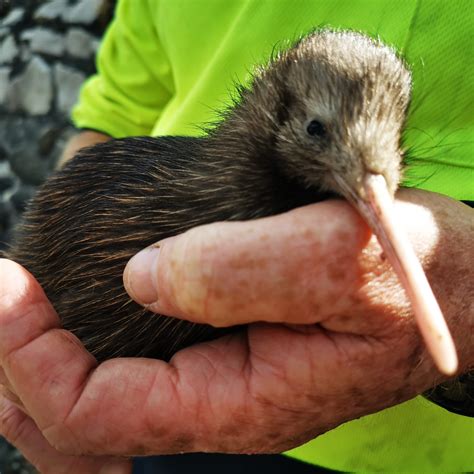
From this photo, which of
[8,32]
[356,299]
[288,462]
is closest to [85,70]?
[8,32]

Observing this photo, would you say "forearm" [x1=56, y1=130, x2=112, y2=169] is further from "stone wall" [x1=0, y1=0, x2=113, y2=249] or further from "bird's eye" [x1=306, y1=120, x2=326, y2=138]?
"stone wall" [x1=0, y1=0, x2=113, y2=249]

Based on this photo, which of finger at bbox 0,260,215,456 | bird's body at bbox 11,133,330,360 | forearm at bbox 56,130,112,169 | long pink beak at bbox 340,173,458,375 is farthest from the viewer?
forearm at bbox 56,130,112,169

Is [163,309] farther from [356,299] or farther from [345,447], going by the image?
[345,447]

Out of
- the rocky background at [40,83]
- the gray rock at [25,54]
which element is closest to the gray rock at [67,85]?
the rocky background at [40,83]

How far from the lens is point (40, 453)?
134 centimetres

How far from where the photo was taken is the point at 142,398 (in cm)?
106

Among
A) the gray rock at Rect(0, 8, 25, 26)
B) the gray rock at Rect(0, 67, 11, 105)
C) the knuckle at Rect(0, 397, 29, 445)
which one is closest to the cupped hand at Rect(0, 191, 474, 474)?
the knuckle at Rect(0, 397, 29, 445)

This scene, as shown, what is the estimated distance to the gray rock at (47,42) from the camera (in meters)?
3.64

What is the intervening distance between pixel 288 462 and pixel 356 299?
0.57 meters

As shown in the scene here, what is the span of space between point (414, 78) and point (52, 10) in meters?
2.84

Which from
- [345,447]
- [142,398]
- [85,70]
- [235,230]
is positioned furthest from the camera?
[85,70]

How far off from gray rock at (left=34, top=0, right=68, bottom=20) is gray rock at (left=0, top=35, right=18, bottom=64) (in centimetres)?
17

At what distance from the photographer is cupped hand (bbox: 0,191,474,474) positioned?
3.10ft

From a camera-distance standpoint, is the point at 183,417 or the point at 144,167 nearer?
the point at 183,417
